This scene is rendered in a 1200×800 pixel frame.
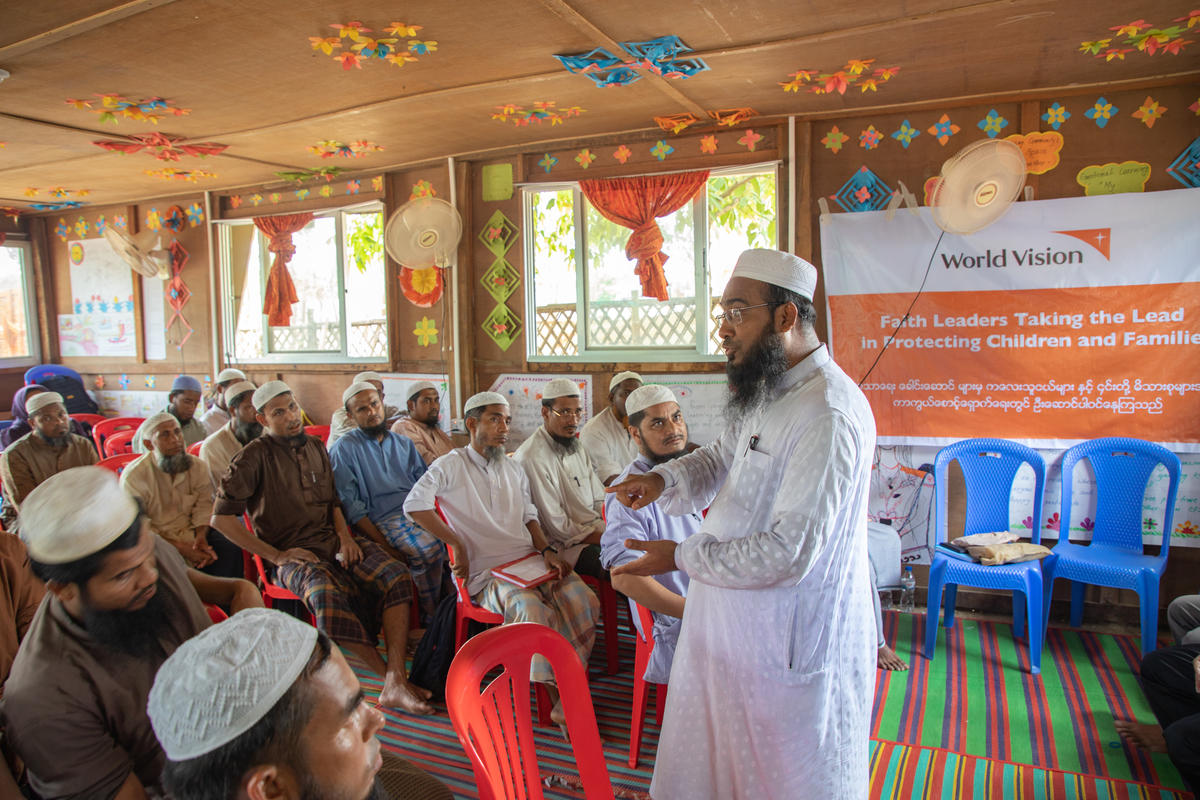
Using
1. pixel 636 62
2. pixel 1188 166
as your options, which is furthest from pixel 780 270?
pixel 1188 166

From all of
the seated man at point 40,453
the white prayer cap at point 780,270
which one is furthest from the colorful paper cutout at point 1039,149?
the seated man at point 40,453

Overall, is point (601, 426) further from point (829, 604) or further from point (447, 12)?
point (829, 604)

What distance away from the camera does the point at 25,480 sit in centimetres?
421

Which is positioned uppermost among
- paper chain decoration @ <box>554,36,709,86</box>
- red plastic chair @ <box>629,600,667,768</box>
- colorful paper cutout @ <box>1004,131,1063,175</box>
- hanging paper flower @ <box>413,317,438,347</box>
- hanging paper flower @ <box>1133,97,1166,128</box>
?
paper chain decoration @ <box>554,36,709,86</box>

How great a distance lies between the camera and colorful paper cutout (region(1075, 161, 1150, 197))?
3.75 meters

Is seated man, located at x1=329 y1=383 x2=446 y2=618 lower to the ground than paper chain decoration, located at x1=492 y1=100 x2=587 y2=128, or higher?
lower

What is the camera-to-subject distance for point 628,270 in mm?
5121

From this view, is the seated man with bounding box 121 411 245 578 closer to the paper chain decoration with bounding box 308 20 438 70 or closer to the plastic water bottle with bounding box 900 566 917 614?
the paper chain decoration with bounding box 308 20 438 70

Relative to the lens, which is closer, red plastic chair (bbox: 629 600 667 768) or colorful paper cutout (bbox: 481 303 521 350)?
red plastic chair (bbox: 629 600 667 768)

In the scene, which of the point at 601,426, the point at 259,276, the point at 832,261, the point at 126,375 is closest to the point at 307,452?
the point at 601,426

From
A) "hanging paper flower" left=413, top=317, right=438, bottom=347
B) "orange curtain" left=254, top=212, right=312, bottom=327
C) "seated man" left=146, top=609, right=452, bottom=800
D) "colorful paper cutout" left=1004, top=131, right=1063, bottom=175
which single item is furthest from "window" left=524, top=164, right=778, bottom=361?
"seated man" left=146, top=609, right=452, bottom=800

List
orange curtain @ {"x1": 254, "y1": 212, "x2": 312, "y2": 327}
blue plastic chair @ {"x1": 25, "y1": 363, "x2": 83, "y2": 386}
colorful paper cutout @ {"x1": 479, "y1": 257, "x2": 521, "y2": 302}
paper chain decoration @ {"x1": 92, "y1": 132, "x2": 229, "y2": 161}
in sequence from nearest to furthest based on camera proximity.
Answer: paper chain decoration @ {"x1": 92, "y1": 132, "x2": 229, "y2": 161} → colorful paper cutout @ {"x1": 479, "y1": 257, "x2": 521, "y2": 302} → orange curtain @ {"x1": 254, "y1": 212, "x2": 312, "y2": 327} → blue plastic chair @ {"x1": 25, "y1": 363, "x2": 83, "y2": 386}

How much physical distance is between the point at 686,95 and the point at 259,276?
15.1ft

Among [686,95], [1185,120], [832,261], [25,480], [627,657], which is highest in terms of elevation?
[686,95]
